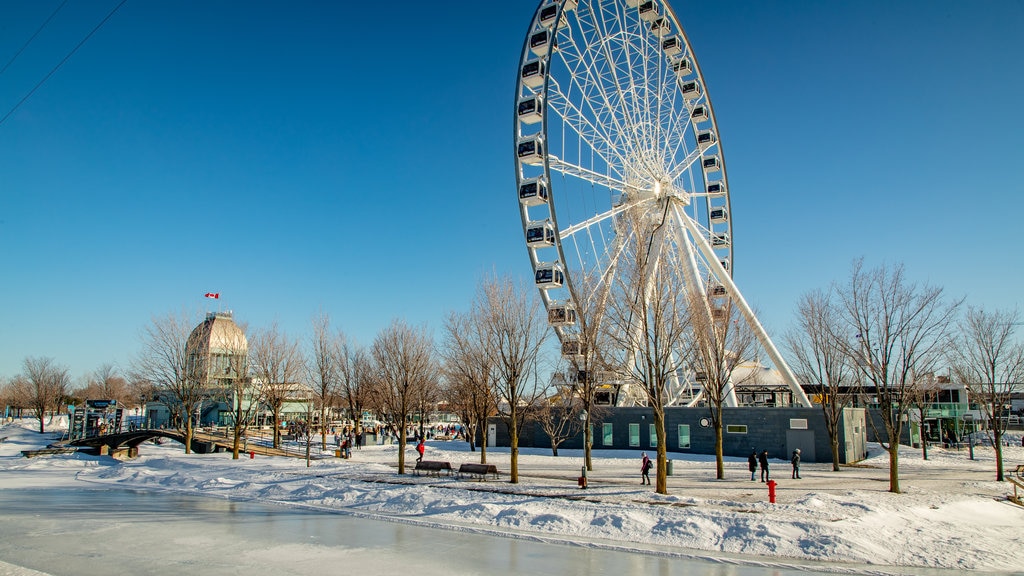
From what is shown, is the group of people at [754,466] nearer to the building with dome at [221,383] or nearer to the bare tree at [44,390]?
the building with dome at [221,383]

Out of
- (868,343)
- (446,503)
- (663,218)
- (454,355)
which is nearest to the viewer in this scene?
(446,503)

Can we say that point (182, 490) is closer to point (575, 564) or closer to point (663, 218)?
point (575, 564)

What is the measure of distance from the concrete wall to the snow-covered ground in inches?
85.6

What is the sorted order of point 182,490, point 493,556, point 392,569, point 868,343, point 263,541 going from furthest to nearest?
1. point 182,490
2. point 868,343
3. point 263,541
4. point 493,556
5. point 392,569

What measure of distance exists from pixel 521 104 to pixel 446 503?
21.5 meters

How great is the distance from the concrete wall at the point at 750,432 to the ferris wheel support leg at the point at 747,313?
A: 1430 millimetres

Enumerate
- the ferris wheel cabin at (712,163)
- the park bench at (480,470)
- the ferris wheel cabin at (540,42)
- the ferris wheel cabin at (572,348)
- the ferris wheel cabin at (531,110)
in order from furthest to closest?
the ferris wheel cabin at (712,163) < the ferris wheel cabin at (540,42) < the ferris wheel cabin at (531,110) < the ferris wheel cabin at (572,348) < the park bench at (480,470)

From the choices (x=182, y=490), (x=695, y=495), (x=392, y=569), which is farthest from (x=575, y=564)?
(x=182, y=490)

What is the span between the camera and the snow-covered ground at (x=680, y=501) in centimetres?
1477

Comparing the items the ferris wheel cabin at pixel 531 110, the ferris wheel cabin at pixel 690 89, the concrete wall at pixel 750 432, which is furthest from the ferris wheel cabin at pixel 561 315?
the ferris wheel cabin at pixel 690 89

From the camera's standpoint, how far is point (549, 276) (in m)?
33.0

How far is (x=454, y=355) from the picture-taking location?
33.7 meters

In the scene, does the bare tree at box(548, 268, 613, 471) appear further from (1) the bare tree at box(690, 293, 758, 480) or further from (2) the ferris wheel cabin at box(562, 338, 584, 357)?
(1) the bare tree at box(690, 293, 758, 480)

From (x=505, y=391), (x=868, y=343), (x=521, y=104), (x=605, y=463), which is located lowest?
(x=605, y=463)
